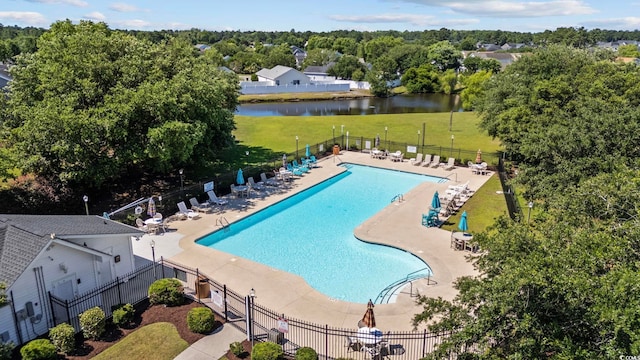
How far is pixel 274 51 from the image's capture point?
108188 millimetres

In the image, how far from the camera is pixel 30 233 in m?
13.9

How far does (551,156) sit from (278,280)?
36.0 feet

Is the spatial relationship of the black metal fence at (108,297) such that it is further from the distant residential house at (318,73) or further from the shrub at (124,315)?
the distant residential house at (318,73)

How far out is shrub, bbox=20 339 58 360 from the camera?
11742 mm

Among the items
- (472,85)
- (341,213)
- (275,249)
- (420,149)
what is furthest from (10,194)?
(472,85)

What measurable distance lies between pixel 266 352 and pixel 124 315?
488cm

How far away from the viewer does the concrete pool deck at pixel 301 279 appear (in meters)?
14.9

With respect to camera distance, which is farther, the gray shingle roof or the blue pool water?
the blue pool water

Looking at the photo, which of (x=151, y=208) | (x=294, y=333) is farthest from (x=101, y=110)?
(x=294, y=333)

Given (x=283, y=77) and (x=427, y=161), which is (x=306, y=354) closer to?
(x=427, y=161)

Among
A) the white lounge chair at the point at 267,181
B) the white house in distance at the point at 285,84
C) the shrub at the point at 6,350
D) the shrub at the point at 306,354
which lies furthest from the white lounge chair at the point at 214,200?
the white house in distance at the point at 285,84

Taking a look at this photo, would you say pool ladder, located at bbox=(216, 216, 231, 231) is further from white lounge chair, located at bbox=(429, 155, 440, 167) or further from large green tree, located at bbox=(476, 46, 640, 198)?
white lounge chair, located at bbox=(429, 155, 440, 167)

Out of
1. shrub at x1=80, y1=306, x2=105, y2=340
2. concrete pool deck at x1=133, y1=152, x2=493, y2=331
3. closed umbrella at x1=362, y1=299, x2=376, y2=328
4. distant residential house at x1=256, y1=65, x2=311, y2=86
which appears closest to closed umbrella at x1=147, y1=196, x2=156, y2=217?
concrete pool deck at x1=133, y1=152, x2=493, y2=331

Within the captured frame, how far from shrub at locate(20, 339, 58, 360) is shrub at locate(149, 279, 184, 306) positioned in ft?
10.8
